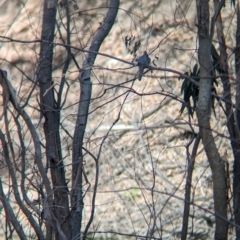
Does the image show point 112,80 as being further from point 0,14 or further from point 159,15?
point 0,14

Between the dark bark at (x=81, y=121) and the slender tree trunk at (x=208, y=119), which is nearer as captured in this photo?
the slender tree trunk at (x=208, y=119)

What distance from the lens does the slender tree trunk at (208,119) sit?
10.6 feet

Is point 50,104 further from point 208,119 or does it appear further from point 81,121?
point 208,119

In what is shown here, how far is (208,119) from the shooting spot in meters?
3.28

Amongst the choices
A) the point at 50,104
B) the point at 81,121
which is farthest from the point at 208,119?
the point at 50,104

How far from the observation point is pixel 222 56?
3.82 metres

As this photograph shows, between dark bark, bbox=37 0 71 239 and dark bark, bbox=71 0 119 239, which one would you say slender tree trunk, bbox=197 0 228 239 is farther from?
dark bark, bbox=37 0 71 239

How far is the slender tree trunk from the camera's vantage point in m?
3.23

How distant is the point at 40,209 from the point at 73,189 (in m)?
0.20

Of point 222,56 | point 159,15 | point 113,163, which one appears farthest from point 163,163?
point 222,56

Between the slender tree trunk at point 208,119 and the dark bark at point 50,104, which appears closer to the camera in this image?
the slender tree trunk at point 208,119

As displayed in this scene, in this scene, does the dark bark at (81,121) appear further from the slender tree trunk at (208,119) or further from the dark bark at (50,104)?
the slender tree trunk at (208,119)

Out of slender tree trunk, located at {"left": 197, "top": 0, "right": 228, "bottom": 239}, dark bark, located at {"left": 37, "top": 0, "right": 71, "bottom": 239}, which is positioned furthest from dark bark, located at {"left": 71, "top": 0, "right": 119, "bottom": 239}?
slender tree trunk, located at {"left": 197, "top": 0, "right": 228, "bottom": 239}

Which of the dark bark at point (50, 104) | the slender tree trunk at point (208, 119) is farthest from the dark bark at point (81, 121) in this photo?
the slender tree trunk at point (208, 119)
